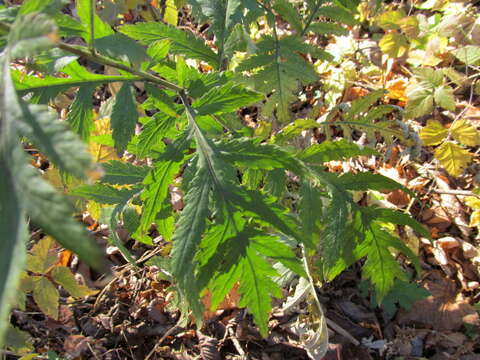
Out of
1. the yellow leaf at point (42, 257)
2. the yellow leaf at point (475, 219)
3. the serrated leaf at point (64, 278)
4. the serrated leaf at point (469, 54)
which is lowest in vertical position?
the serrated leaf at point (64, 278)

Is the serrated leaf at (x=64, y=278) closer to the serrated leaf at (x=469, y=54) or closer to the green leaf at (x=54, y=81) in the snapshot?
the green leaf at (x=54, y=81)

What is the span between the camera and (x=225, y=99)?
113cm

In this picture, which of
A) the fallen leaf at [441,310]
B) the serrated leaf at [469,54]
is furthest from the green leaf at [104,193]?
the serrated leaf at [469,54]

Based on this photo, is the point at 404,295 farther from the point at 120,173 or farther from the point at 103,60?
the point at 103,60

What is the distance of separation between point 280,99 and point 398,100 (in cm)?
128

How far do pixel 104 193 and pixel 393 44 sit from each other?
1.87 metres

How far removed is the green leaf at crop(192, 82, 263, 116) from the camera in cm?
112

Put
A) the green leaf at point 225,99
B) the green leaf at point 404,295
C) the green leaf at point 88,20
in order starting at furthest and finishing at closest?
the green leaf at point 404,295
the green leaf at point 225,99
the green leaf at point 88,20

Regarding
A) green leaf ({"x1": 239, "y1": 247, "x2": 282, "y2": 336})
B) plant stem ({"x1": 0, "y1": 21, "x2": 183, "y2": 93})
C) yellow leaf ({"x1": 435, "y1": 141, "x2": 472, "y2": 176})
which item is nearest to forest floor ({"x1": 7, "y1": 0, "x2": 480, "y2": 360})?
yellow leaf ({"x1": 435, "y1": 141, "x2": 472, "y2": 176})

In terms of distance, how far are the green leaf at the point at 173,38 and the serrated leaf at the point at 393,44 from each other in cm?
143

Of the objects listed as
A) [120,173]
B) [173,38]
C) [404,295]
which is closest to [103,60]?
[173,38]

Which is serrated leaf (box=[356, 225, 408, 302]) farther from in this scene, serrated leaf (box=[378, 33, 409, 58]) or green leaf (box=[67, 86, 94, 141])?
serrated leaf (box=[378, 33, 409, 58])

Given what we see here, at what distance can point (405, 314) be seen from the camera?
6.25 feet

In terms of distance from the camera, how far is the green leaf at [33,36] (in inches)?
23.4
